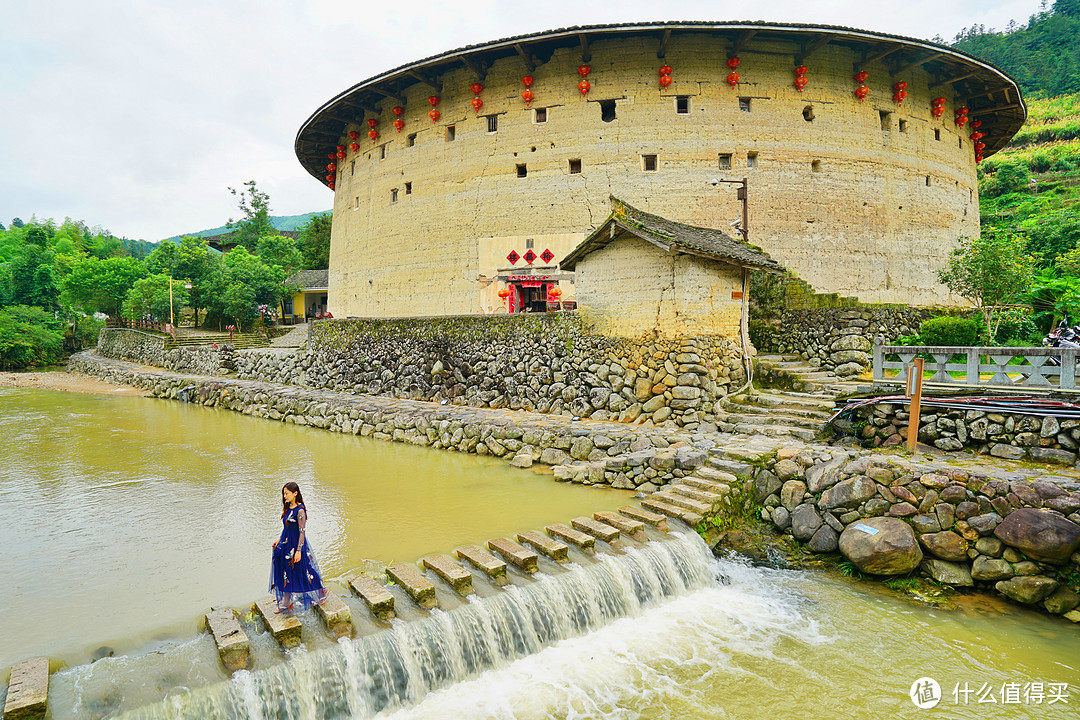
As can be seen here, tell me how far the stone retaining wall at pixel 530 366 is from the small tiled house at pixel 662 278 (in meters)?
0.35

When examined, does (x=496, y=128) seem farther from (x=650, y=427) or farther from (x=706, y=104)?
(x=650, y=427)

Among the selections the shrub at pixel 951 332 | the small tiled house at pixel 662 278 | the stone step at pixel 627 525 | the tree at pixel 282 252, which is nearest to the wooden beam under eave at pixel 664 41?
the small tiled house at pixel 662 278

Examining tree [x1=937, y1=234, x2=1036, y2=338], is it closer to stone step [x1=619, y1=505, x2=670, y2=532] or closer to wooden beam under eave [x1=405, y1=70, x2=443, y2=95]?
stone step [x1=619, y1=505, x2=670, y2=532]

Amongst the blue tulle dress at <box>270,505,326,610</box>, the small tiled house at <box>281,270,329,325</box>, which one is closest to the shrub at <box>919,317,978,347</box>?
the blue tulle dress at <box>270,505,326,610</box>

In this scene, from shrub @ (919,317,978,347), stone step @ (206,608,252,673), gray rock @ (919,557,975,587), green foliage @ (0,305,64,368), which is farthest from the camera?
green foliage @ (0,305,64,368)

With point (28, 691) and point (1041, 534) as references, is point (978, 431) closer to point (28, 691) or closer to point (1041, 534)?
point (1041, 534)

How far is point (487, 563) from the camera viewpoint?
538 cm

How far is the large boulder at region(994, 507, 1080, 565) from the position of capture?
539 cm

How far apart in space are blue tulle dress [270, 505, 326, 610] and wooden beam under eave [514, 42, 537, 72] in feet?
51.8

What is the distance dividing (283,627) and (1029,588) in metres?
7.23

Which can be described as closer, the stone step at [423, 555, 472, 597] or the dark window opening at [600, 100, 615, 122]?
the stone step at [423, 555, 472, 597]

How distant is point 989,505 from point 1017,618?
115cm

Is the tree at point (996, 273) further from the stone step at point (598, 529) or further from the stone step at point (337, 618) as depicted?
the stone step at point (337, 618)

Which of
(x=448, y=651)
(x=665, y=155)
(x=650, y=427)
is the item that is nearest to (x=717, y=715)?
(x=448, y=651)
